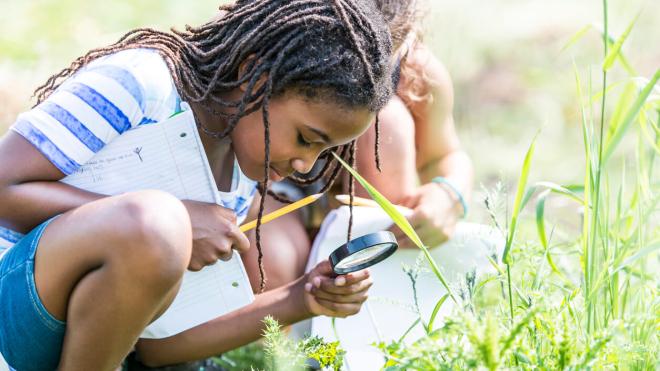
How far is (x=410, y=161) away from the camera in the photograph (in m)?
2.26

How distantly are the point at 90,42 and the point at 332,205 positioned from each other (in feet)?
5.10

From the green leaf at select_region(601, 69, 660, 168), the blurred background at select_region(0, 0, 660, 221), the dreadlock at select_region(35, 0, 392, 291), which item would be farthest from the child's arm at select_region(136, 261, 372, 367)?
the blurred background at select_region(0, 0, 660, 221)

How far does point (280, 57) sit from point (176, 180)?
0.32 metres

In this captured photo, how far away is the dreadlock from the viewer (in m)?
1.59

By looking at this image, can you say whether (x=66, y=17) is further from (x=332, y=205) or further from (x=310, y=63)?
(x=310, y=63)

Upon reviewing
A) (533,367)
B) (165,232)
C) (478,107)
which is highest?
(165,232)

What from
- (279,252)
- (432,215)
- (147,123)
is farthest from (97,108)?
(432,215)

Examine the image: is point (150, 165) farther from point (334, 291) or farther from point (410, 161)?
point (410, 161)

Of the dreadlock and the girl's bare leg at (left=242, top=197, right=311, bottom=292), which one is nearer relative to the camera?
the dreadlock

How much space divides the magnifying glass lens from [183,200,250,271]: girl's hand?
0.63ft

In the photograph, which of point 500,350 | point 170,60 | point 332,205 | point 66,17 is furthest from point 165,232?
point 66,17

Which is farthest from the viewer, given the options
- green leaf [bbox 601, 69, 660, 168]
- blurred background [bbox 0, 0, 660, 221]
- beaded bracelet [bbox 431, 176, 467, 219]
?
blurred background [bbox 0, 0, 660, 221]

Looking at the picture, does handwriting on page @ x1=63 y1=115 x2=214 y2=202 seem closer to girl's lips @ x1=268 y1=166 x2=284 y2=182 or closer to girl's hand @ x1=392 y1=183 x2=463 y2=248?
girl's lips @ x1=268 y1=166 x2=284 y2=182

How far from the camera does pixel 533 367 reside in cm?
119
